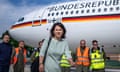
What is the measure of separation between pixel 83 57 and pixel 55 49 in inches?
236

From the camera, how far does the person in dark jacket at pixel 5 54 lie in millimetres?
8906

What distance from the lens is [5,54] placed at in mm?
8969

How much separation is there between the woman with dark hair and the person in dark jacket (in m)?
3.34

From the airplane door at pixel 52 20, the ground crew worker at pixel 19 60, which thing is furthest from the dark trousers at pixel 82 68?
the airplane door at pixel 52 20

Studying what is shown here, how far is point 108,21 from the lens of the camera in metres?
19.1

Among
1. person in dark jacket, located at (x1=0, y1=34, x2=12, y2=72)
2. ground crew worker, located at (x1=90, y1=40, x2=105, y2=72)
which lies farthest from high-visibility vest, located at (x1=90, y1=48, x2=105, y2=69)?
person in dark jacket, located at (x1=0, y1=34, x2=12, y2=72)

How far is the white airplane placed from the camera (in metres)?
19.3

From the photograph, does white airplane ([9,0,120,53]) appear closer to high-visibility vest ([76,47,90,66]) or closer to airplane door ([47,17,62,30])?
airplane door ([47,17,62,30])

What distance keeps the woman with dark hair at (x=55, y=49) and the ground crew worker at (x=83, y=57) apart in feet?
18.0

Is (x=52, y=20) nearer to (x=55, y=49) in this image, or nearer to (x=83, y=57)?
(x=83, y=57)

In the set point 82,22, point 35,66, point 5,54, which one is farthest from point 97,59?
point 82,22

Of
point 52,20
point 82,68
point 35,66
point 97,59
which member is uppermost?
point 52,20

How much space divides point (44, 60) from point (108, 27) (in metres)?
13.8

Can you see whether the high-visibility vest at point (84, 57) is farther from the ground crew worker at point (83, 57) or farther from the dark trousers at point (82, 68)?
the dark trousers at point (82, 68)
